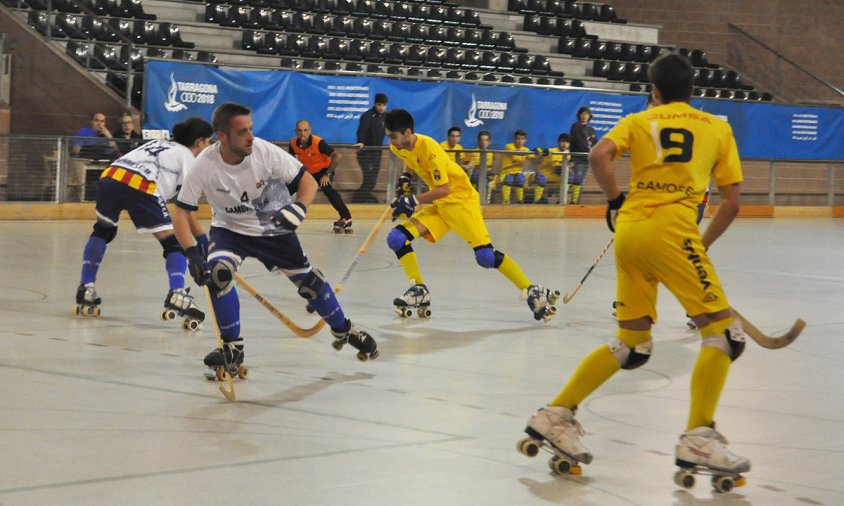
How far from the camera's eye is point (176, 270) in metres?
8.75

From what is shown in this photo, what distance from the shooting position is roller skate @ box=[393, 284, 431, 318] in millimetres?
9344

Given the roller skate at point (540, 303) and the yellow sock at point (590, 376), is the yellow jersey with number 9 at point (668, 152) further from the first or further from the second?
the roller skate at point (540, 303)

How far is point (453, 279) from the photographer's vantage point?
11.9 meters

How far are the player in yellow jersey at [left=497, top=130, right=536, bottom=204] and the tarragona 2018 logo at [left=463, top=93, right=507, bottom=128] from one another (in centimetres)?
59

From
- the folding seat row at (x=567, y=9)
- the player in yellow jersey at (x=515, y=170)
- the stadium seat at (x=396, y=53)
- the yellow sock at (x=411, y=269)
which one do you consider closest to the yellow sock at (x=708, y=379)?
the yellow sock at (x=411, y=269)

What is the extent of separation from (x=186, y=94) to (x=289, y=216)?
40.3 feet

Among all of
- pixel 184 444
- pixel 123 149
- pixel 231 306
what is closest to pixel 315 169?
pixel 123 149

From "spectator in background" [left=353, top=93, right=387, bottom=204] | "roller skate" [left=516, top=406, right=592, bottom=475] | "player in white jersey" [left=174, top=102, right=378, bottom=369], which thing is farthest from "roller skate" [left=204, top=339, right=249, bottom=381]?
"spectator in background" [left=353, top=93, right=387, bottom=204]

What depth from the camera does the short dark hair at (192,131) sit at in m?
8.34

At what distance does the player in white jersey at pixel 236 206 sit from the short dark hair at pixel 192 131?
1698 mm

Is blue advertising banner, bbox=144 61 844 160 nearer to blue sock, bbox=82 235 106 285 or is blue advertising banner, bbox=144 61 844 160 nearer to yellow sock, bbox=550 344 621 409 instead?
blue sock, bbox=82 235 106 285

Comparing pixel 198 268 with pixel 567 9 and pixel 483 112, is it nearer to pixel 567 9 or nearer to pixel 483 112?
pixel 483 112

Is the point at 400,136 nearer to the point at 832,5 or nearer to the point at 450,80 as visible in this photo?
the point at 450,80

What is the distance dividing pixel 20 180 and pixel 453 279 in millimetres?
7454
